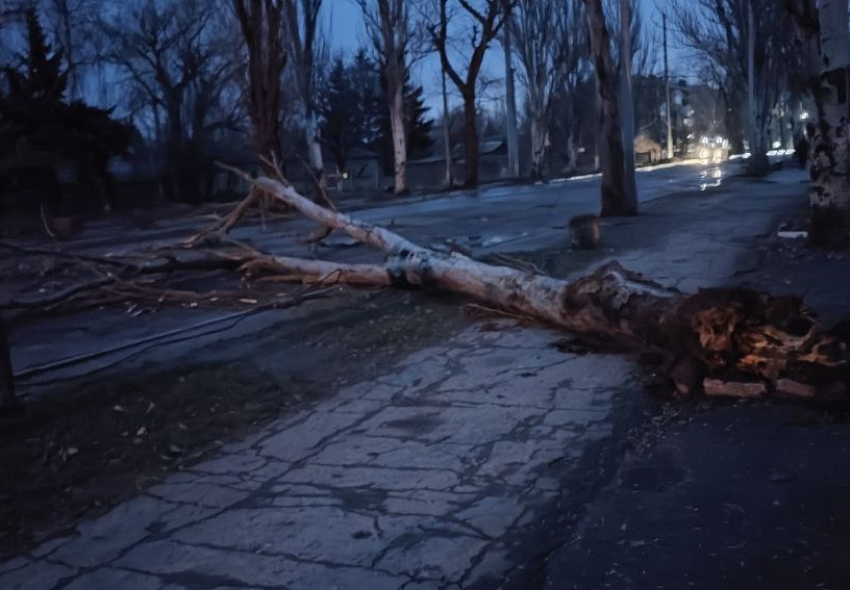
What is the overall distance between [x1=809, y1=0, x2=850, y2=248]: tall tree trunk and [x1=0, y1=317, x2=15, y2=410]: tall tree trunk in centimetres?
1007

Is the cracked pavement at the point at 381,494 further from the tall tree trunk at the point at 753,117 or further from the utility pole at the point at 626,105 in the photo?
the tall tree trunk at the point at 753,117

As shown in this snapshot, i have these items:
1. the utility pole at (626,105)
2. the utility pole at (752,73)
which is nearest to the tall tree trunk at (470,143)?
the utility pole at (752,73)

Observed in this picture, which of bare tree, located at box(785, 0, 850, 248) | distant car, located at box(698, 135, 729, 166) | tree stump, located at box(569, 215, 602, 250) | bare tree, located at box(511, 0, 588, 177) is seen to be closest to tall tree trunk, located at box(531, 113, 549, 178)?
bare tree, located at box(511, 0, 588, 177)

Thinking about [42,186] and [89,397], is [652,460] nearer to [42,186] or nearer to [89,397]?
[89,397]

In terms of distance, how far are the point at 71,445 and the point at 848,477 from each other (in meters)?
4.52

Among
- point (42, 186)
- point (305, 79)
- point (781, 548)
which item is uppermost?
point (305, 79)

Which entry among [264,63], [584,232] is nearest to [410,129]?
[264,63]

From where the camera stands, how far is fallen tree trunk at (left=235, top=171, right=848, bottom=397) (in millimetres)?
5977

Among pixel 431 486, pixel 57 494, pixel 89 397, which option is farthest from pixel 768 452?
pixel 89 397

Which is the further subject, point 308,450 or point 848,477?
point 308,450

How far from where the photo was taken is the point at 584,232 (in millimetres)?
14070

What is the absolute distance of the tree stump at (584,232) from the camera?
1403cm

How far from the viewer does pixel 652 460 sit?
5.10 meters

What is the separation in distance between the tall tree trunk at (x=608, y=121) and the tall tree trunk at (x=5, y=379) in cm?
1355
